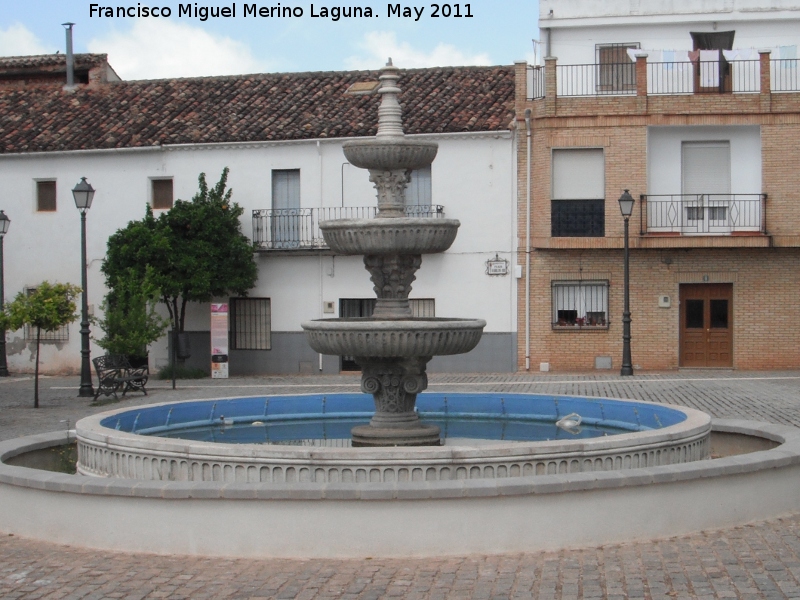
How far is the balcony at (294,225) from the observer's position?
28.6 meters

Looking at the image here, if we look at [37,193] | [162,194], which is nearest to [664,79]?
[162,194]

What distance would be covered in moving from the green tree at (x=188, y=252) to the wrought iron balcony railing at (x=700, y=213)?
9396 mm

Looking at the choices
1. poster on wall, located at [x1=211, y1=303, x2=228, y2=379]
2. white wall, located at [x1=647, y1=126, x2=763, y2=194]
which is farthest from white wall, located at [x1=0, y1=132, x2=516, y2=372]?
white wall, located at [x1=647, y1=126, x2=763, y2=194]

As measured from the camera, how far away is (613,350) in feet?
90.6

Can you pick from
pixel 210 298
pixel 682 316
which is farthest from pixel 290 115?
pixel 682 316

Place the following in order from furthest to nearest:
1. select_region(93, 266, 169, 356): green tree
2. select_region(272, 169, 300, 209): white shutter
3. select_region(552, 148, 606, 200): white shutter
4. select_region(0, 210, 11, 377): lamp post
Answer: select_region(272, 169, 300, 209): white shutter < select_region(0, 210, 11, 377): lamp post < select_region(552, 148, 606, 200): white shutter < select_region(93, 266, 169, 356): green tree

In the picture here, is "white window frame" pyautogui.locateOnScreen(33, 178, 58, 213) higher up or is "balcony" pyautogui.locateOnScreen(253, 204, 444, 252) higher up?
"white window frame" pyautogui.locateOnScreen(33, 178, 58, 213)

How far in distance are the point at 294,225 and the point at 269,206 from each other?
0.81 meters

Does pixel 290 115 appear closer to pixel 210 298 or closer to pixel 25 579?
pixel 210 298

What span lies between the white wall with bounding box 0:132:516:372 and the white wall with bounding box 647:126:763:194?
3351mm

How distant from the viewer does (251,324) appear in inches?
1163

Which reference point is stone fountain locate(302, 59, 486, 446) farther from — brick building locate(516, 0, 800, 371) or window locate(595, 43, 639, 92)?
window locate(595, 43, 639, 92)

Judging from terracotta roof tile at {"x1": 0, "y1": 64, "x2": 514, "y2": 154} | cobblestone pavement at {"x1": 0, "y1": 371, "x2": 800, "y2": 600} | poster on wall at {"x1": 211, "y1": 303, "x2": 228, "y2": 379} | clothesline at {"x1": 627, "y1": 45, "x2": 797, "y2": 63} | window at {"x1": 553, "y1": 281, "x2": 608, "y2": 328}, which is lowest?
cobblestone pavement at {"x1": 0, "y1": 371, "x2": 800, "y2": 600}

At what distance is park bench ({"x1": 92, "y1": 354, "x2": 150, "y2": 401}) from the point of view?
21.8 metres
